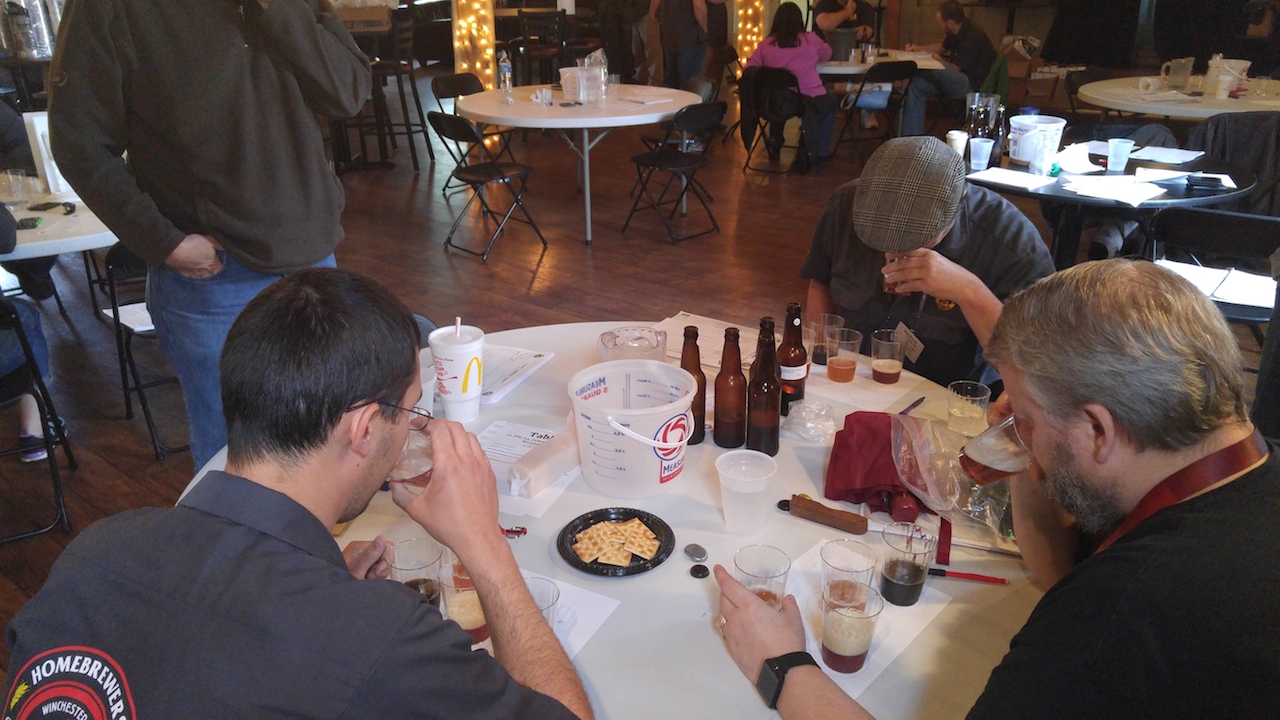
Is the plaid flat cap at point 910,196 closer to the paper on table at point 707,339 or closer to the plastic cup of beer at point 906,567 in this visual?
the paper on table at point 707,339

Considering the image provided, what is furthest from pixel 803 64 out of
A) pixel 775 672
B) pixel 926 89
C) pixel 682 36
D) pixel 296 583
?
pixel 296 583

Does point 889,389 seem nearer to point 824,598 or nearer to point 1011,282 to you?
point 1011,282

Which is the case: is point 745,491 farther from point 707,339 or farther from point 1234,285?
point 1234,285

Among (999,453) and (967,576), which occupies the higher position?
(999,453)

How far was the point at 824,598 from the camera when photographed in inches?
46.5

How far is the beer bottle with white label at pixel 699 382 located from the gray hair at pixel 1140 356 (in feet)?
2.50

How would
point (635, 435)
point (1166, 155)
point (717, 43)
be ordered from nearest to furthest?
1. point (635, 435)
2. point (1166, 155)
3. point (717, 43)

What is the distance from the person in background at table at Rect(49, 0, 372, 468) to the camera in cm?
204

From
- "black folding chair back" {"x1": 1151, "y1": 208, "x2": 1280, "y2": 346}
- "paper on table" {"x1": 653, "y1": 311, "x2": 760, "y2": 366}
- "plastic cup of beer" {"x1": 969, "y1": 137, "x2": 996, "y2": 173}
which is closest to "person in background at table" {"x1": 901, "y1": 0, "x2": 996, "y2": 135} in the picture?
"plastic cup of beer" {"x1": 969, "y1": 137, "x2": 996, "y2": 173}

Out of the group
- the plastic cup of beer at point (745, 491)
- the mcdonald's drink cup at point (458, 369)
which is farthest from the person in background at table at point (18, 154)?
the plastic cup of beer at point (745, 491)

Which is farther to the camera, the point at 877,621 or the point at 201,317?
the point at 201,317

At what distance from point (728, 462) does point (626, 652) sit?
42 cm

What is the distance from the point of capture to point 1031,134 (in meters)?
3.61

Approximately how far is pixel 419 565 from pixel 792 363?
914 mm
